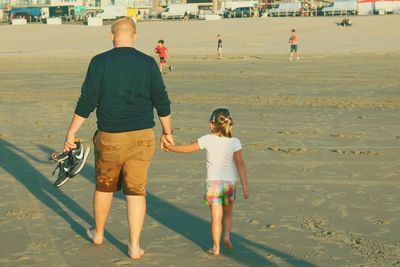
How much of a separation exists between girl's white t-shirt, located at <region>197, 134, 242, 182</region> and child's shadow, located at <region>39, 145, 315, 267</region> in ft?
1.97

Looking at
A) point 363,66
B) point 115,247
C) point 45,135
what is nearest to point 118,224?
point 115,247

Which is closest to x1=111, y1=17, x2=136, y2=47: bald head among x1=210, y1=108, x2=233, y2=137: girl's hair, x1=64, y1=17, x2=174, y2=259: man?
x1=64, y1=17, x2=174, y2=259: man

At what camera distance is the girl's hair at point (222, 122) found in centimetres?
644

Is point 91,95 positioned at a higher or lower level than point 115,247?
higher

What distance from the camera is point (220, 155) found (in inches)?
257

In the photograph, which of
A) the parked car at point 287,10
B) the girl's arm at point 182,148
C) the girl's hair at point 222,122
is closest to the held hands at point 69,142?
the girl's arm at point 182,148

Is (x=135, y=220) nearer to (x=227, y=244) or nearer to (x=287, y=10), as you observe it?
(x=227, y=244)

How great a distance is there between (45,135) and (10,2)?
9283 centimetres

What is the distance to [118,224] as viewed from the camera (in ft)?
24.8

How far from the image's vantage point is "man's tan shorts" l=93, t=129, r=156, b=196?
639 centimetres

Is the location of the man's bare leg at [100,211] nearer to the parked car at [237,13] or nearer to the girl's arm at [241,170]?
the girl's arm at [241,170]

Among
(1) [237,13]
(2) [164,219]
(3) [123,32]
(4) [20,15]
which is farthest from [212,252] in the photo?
(4) [20,15]

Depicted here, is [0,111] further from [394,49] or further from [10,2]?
[10,2]

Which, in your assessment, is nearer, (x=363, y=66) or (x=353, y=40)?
(x=363, y=66)
